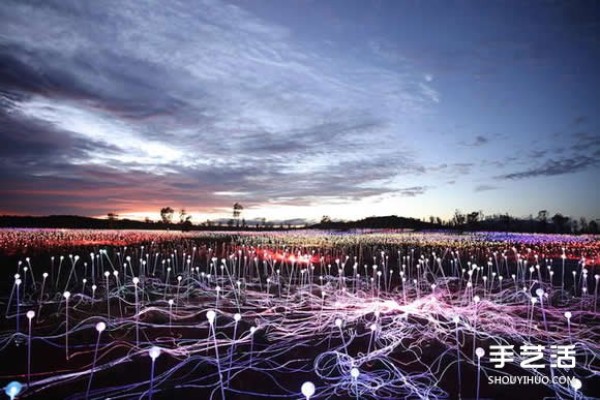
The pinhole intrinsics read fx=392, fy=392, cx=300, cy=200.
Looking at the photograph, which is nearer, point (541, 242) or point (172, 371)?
point (172, 371)

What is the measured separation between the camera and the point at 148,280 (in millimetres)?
13023

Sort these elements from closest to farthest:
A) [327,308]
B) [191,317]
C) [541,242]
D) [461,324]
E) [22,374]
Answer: [22,374]
[461,324]
[191,317]
[327,308]
[541,242]

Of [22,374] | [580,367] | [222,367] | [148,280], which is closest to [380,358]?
[222,367]

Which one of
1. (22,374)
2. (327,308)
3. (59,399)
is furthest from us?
(327,308)

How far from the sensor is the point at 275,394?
5.00 meters

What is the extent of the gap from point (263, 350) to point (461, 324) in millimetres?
4046

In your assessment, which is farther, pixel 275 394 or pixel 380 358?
pixel 380 358

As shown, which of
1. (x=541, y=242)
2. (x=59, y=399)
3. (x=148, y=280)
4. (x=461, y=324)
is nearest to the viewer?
(x=59, y=399)

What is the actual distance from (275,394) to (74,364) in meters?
3.25

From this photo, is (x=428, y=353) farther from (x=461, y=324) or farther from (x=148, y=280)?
(x=148, y=280)

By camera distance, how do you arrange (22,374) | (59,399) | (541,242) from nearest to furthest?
(59,399) < (22,374) < (541,242)

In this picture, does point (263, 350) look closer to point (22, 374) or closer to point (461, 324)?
point (22, 374)

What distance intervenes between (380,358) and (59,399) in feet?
14.3

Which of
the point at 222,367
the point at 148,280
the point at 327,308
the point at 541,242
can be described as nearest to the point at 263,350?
the point at 222,367
